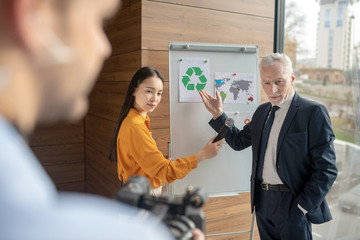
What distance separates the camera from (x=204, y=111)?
9.36 feet

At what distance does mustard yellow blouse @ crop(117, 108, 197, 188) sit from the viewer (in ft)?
7.13

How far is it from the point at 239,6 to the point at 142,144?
5.37ft

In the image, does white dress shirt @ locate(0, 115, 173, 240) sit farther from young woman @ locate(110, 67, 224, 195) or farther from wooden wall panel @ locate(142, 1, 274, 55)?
wooden wall panel @ locate(142, 1, 274, 55)

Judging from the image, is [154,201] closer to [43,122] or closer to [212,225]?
[43,122]

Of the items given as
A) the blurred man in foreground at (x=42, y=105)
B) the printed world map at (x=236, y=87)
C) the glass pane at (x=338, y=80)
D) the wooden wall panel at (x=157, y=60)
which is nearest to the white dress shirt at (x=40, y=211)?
the blurred man in foreground at (x=42, y=105)

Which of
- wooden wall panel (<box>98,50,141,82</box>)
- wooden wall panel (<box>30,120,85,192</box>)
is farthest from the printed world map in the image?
wooden wall panel (<box>30,120,85,192</box>)

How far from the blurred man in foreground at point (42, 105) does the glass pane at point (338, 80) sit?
272cm

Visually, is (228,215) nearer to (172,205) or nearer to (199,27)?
(199,27)

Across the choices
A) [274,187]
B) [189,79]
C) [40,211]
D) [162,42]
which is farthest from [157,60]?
[40,211]

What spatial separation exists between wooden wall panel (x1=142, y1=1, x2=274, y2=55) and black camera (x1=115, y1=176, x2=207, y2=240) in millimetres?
2041

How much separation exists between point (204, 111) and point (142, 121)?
74 cm

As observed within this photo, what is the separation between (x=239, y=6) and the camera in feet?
10.0

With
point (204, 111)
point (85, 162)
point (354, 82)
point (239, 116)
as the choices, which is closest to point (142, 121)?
point (204, 111)

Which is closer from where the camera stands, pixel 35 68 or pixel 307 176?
pixel 35 68
